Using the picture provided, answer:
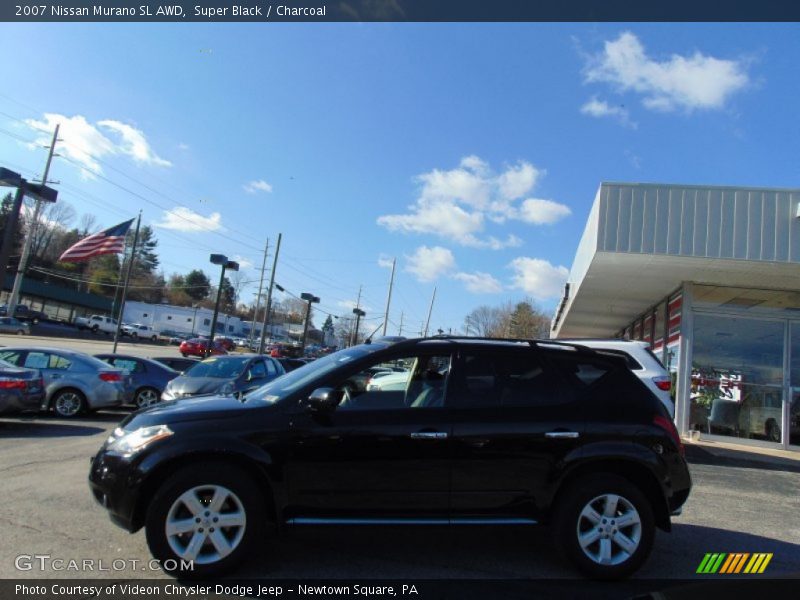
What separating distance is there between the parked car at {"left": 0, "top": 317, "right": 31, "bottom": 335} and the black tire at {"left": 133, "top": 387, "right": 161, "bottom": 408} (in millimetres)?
39718

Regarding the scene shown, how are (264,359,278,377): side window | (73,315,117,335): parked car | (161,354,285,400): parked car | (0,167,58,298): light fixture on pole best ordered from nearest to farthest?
(161,354,285,400): parked car
(264,359,278,377): side window
(0,167,58,298): light fixture on pole
(73,315,117,335): parked car

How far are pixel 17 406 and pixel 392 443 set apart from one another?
853 centimetres

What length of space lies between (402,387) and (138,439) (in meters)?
1.95

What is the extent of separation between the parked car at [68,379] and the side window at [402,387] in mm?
9521

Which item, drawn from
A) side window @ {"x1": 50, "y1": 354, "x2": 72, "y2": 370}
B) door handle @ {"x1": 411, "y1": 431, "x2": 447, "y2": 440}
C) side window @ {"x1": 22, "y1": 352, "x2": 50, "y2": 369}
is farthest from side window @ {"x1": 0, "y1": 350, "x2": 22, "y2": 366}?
door handle @ {"x1": 411, "y1": 431, "x2": 447, "y2": 440}

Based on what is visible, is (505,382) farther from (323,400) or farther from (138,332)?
(138,332)

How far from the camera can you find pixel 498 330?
9725cm

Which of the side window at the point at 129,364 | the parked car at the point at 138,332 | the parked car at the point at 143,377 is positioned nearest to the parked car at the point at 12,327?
the parked car at the point at 138,332

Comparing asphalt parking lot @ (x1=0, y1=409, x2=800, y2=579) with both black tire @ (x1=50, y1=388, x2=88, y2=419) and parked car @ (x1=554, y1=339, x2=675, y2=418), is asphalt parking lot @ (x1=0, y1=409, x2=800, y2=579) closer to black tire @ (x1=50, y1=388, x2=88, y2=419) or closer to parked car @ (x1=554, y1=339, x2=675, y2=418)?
parked car @ (x1=554, y1=339, x2=675, y2=418)

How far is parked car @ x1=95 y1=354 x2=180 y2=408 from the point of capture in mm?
13383

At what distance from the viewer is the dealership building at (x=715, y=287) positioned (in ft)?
35.4

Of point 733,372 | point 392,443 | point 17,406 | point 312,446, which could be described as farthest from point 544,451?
point 733,372

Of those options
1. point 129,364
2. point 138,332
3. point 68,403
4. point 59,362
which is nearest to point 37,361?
point 59,362

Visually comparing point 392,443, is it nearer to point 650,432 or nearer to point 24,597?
point 650,432
